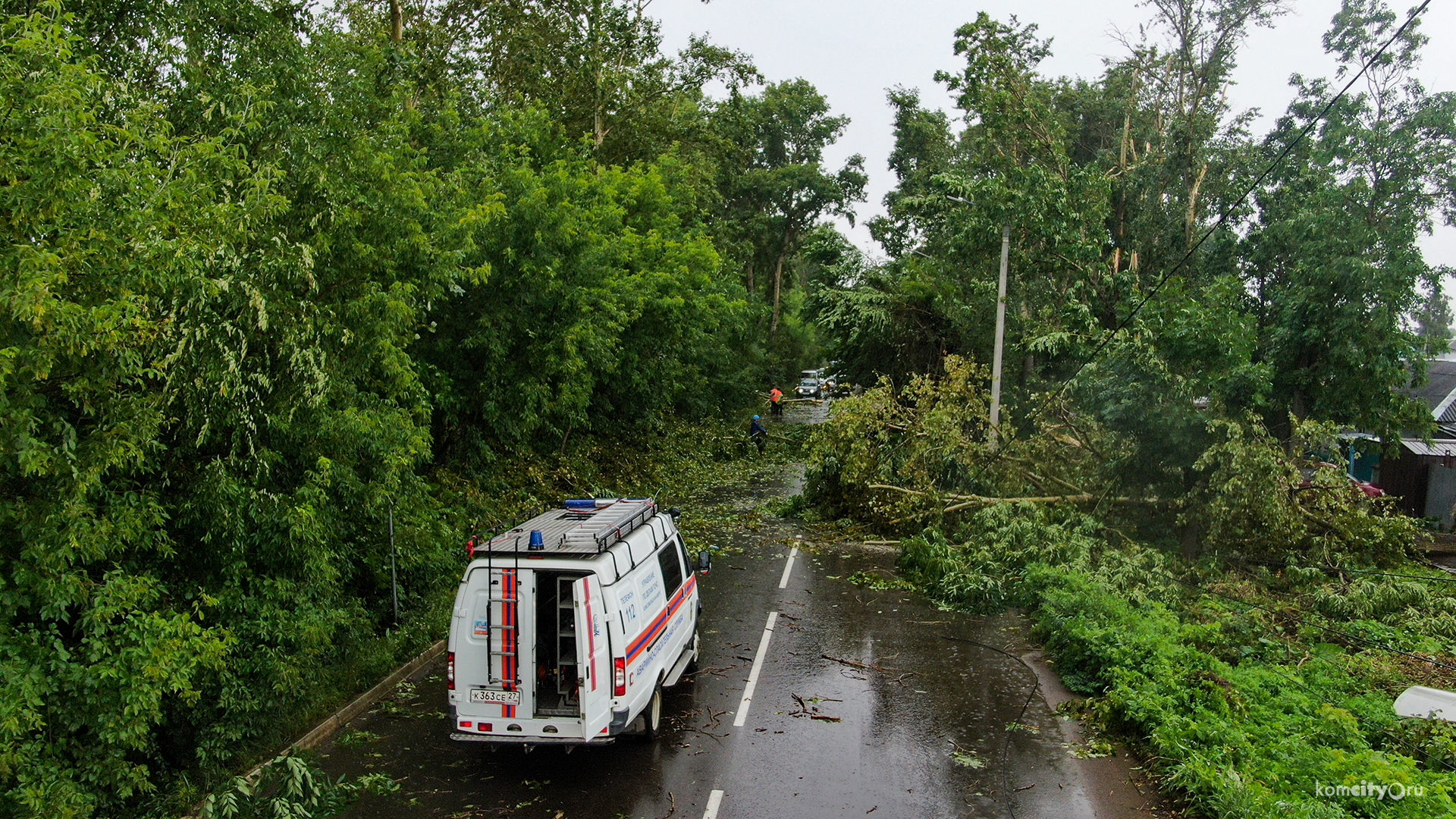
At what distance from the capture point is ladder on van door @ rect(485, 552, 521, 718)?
304 inches

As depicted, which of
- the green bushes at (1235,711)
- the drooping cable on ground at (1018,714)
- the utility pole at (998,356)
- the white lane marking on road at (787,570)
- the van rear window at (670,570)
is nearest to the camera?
the green bushes at (1235,711)

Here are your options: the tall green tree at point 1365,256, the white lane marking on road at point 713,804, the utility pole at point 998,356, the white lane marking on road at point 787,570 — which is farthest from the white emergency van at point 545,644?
the tall green tree at point 1365,256

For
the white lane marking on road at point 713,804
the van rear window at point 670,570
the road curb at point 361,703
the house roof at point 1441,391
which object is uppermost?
the house roof at point 1441,391

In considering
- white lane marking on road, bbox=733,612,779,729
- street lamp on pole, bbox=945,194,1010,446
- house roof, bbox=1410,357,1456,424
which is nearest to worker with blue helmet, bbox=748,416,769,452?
street lamp on pole, bbox=945,194,1010,446

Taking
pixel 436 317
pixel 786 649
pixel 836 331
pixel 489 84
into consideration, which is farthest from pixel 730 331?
pixel 786 649

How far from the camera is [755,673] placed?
11039mm

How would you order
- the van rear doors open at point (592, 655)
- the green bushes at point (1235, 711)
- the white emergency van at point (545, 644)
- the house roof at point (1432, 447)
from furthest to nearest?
the house roof at point (1432, 447) → the white emergency van at point (545, 644) → the van rear doors open at point (592, 655) → the green bushes at point (1235, 711)

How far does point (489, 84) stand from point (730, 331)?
51.9 feet

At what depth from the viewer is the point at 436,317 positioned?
1703 cm

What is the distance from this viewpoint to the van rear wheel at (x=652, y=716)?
344 inches

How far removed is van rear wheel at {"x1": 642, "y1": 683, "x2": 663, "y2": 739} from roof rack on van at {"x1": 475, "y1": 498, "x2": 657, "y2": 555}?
1.61m

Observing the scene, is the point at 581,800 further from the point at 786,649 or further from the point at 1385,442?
the point at 1385,442

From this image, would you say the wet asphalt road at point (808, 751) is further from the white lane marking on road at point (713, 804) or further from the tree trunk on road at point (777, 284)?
the tree trunk on road at point (777, 284)

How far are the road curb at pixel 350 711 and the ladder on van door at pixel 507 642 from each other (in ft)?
7.38
